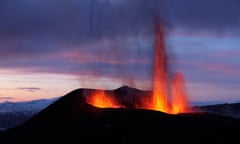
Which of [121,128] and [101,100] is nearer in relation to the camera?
[121,128]

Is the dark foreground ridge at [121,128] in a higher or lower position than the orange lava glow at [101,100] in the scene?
lower

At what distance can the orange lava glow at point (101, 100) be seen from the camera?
372 feet

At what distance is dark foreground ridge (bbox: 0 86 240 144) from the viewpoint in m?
89.2

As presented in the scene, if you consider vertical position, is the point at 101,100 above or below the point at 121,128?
above

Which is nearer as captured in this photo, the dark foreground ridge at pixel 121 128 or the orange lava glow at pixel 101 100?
the dark foreground ridge at pixel 121 128

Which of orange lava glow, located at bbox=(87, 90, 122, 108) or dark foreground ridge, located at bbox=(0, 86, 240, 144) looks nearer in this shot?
dark foreground ridge, located at bbox=(0, 86, 240, 144)

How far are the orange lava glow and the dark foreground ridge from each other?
3.36 meters

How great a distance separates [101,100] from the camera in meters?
115

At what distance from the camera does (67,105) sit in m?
112

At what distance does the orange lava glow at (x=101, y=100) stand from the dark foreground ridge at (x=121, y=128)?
3.36m

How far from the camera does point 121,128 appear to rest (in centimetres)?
9331

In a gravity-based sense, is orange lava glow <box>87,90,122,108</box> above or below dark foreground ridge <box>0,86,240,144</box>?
above

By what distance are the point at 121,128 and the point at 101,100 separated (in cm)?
2270

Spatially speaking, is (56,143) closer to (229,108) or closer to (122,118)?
(122,118)
